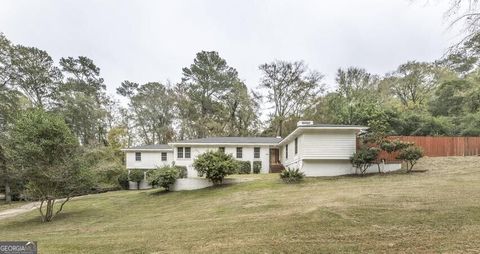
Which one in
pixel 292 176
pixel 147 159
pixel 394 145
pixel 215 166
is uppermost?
pixel 394 145

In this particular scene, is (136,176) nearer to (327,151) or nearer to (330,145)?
(327,151)

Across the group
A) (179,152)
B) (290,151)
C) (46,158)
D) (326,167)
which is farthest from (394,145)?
(46,158)

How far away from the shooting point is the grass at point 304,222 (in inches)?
326

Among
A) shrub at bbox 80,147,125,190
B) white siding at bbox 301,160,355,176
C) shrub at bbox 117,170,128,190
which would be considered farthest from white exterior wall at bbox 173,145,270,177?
white siding at bbox 301,160,355,176

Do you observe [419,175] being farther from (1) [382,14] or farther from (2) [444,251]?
(2) [444,251]

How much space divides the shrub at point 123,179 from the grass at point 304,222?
13676 mm

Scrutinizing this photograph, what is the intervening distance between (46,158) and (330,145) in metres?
15.9

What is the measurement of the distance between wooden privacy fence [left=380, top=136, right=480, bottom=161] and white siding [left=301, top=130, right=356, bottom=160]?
Answer: 5.63 meters

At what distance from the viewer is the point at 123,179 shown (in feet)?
110

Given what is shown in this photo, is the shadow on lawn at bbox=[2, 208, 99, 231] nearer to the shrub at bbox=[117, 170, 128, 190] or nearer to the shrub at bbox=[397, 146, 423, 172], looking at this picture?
the shrub at bbox=[117, 170, 128, 190]

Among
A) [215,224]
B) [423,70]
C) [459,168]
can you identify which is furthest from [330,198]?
[423,70]

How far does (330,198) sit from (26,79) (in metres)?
34.5

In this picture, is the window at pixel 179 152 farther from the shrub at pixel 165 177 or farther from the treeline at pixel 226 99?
the treeline at pixel 226 99

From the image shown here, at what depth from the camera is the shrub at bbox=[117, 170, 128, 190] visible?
33625mm
